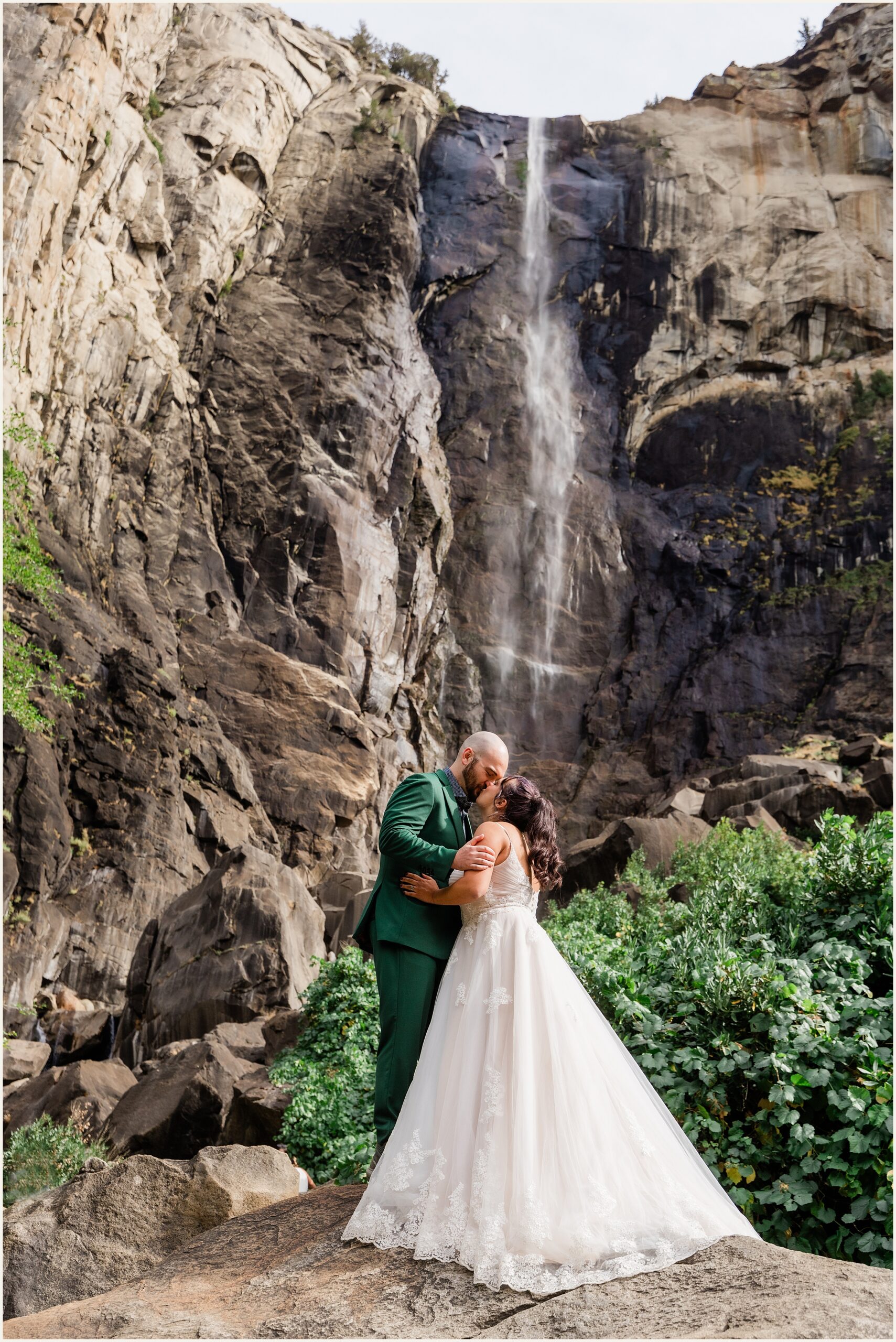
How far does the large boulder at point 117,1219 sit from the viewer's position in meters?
4.66

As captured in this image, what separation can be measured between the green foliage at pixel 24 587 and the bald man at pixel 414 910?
11712 mm

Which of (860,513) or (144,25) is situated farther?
(860,513)

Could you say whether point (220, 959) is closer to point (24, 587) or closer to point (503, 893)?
point (24, 587)

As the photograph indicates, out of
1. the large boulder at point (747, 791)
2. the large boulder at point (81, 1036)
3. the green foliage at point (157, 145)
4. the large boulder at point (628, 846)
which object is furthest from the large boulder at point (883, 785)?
the green foliage at point (157, 145)

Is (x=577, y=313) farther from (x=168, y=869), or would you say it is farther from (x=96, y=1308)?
(x=96, y=1308)

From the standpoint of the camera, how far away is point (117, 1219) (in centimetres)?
491

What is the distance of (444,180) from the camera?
3694 cm

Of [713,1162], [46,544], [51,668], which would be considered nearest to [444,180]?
[46,544]

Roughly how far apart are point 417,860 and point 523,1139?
1.15m

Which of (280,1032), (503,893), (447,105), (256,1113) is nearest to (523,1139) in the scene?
(503,893)

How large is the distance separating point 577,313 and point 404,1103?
119ft

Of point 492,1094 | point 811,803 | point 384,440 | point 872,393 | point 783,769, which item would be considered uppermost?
point 872,393

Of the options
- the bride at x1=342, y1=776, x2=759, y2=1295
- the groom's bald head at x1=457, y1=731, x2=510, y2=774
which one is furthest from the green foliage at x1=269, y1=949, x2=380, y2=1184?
the groom's bald head at x1=457, y1=731, x2=510, y2=774

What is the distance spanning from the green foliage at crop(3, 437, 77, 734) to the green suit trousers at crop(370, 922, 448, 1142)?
11.9 metres
